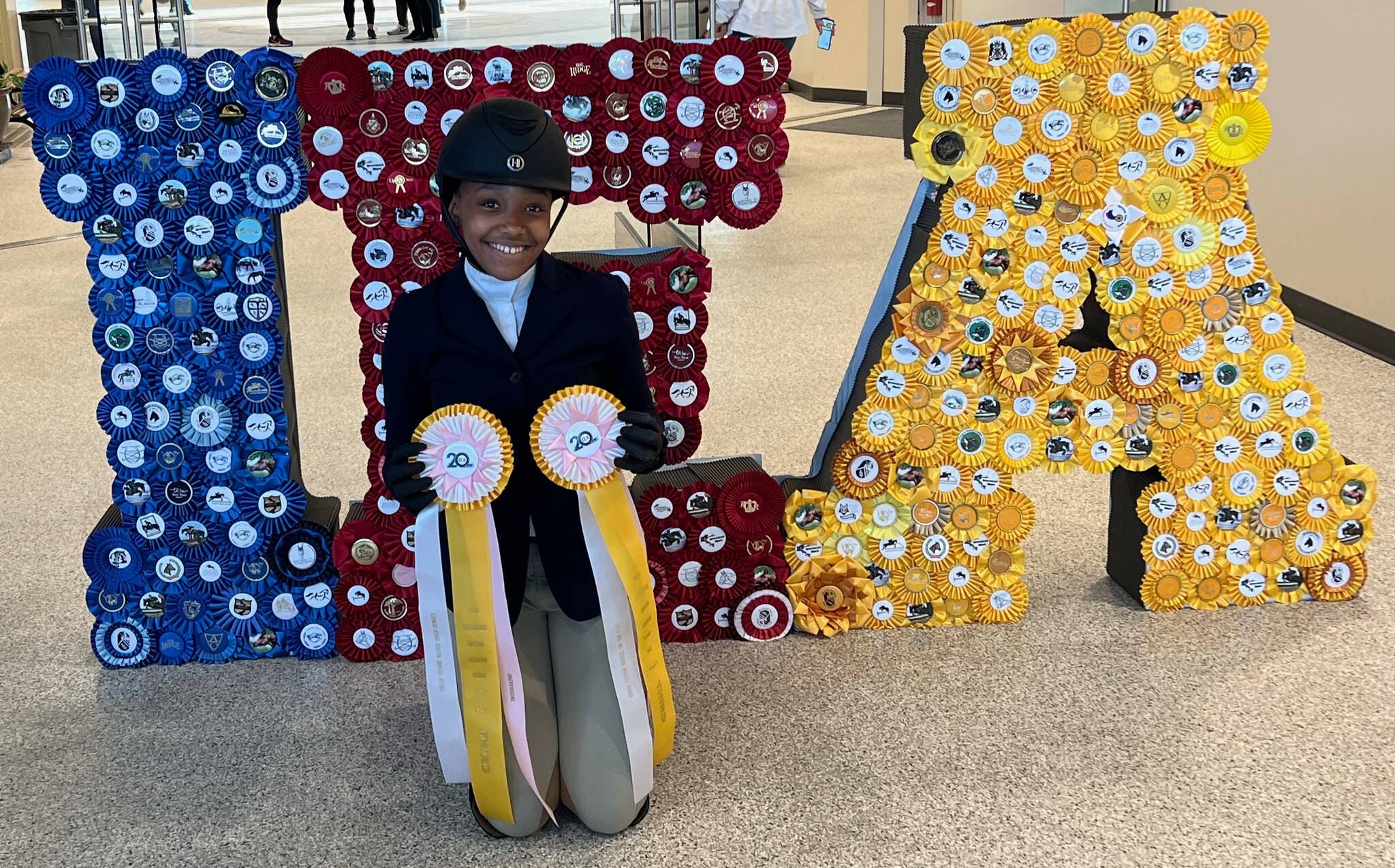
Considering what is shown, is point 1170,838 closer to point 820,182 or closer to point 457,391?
point 457,391

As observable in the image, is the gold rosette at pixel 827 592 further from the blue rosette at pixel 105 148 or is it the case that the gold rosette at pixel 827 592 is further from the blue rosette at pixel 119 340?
the blue rosette at pixel 105 148

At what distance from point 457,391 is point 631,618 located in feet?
1.40

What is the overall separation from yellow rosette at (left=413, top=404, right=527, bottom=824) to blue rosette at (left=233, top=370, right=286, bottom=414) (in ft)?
1.98

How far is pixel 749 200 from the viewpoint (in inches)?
92.9

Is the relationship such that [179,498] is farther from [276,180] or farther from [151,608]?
[276,180]

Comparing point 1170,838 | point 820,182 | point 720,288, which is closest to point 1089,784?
point 1170,838

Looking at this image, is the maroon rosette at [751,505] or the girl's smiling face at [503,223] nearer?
the girl's smiling face at [503,223]

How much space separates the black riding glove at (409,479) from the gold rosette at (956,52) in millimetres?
1107

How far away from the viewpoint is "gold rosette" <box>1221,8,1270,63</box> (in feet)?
7.53

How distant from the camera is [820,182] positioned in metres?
7.27

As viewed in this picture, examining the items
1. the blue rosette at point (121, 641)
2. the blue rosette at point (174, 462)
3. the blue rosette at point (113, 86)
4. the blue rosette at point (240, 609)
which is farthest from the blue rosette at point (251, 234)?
the blue rosette at point (121, 641)

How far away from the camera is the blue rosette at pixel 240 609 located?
8.19ft

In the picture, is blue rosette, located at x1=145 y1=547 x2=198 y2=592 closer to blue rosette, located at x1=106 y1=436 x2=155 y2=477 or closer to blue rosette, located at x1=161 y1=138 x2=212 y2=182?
blue rosette, located at x1=106 y1=436 x2=155 y2=477

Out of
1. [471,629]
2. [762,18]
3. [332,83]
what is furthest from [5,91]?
[471,629]
